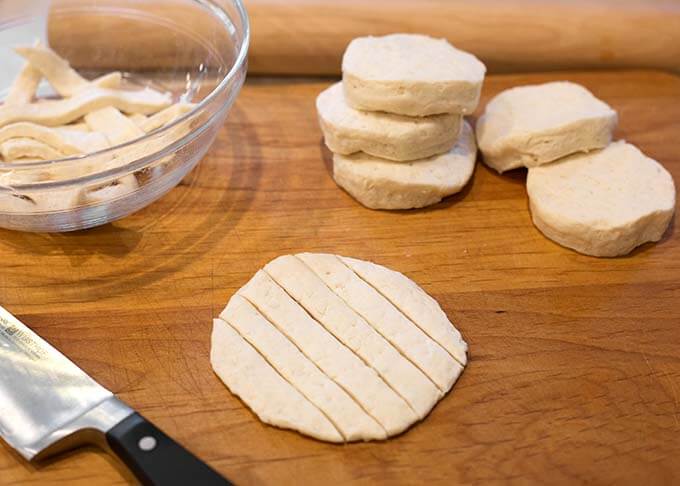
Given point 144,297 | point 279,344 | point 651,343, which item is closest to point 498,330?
point 651,343

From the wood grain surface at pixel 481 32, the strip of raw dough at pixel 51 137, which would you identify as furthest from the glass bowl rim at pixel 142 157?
the wood grain surface at pixel 481 32

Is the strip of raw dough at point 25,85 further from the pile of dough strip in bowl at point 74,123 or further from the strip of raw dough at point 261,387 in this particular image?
the strip of raw dough at point 261,387

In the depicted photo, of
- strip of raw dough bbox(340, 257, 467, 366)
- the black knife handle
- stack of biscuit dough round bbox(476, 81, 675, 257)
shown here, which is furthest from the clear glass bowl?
stack of biscuit dough round bbox(476, 81, 675, 257)

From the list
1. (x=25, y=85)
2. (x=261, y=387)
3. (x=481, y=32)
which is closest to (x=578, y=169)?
(x=481, y=32)

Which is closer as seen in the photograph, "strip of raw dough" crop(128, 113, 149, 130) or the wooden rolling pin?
"strip of raw dough" crop(128, 113, 149, 130)

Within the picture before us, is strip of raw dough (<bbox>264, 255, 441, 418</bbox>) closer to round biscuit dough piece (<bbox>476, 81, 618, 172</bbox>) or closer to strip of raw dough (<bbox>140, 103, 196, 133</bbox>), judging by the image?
strip of raw dough (<bbox>140, 103, 196, 133</bbox>)

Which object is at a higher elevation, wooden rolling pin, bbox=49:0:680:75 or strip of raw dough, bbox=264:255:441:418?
wooden rolling pin, bbox=49:0:680:75

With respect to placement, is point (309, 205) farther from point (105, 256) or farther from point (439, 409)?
point (439, 409)

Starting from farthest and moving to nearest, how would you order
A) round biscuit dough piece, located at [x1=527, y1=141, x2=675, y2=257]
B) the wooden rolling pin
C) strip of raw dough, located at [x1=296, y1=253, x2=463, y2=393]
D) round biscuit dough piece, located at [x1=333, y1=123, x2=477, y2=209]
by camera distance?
1. the wooden rolling pin
2. round biscuit dough piece, located at [x1=333, y1=123, x2=477, y2=209]
3. round biscuit dough piece, located at [x1=527, y1=141, x2=675, y2=257]
4. strip of raw dough, located at [x1=296, y1=253, x2=463, y2=393]
